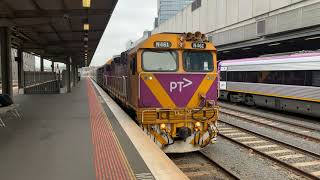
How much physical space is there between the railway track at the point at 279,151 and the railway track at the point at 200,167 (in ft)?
5.29

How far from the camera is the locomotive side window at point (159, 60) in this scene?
9.10 metres

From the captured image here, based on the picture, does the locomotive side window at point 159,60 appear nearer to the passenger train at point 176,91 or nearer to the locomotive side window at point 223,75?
the passenger train at point 176,91

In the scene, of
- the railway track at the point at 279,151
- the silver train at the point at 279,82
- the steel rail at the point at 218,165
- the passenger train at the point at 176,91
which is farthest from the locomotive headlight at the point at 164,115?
the silver train at the point at 279,82

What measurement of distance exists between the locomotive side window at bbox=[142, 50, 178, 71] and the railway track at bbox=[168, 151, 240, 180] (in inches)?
92.6

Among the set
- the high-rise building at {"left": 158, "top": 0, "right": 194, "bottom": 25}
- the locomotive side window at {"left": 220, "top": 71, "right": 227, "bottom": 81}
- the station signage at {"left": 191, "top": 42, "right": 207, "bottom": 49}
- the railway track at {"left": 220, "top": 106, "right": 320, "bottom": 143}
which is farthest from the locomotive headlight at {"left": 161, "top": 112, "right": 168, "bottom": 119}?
the high-rise building at {"left": 158, "top": 0, "right": 194, "bottom": 25}

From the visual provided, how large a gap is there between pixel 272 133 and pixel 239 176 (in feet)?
18.4

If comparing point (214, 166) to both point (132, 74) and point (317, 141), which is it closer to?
point (132, 74)

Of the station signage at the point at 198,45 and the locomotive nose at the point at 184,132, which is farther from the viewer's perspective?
the station signage at the point at 198,45

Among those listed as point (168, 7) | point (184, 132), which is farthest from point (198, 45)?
point (168, 7)

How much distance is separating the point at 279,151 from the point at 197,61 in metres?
3.49

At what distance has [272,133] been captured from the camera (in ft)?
41.8

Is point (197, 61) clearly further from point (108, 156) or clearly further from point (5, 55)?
point (5, 55)

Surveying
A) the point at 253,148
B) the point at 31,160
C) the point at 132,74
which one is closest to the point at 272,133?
the point at 253,148

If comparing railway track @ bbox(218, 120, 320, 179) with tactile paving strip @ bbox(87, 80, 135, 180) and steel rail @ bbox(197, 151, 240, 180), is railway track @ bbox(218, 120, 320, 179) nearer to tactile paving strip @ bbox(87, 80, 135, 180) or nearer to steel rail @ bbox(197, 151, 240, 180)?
steel rail @ bbox(197, 151, 240, 180)
